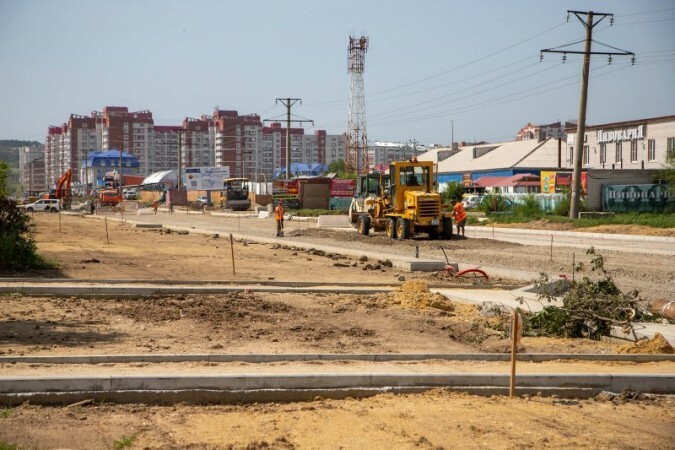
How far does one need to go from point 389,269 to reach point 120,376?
47.4 feet

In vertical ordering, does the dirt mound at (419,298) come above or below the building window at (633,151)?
below

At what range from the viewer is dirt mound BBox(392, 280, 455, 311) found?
14.2 m

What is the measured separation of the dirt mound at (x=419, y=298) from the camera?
1422 centimetres

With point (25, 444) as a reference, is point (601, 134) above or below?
above

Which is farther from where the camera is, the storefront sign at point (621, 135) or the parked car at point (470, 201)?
the storefront sign at point (621, 135)

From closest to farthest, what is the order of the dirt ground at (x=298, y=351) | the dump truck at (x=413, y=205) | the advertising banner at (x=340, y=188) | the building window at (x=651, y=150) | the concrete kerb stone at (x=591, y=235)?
the dirt ground at (x=298, y=351)
the dump truck at (x=413, y=205)
the concrete kerb stone at (x=591, y=235)
the building window at (x=651, y=150)
the advertising banner at (x=340, y=188)

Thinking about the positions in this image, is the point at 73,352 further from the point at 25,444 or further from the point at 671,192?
the point at 671,192

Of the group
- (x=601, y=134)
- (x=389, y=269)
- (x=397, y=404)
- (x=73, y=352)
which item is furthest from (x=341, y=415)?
(x=601, y=134)

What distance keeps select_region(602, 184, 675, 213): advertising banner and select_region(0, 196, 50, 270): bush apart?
36169 mm

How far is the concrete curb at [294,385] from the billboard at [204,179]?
89401 millimetres

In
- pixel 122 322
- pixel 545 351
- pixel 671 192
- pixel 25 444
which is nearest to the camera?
pixel 25 444

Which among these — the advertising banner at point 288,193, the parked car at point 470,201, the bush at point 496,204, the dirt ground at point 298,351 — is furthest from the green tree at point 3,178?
the advertising banner at point 288,193

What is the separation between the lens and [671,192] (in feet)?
155

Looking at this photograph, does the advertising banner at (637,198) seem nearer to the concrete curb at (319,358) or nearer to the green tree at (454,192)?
the green tree at (454,192)
